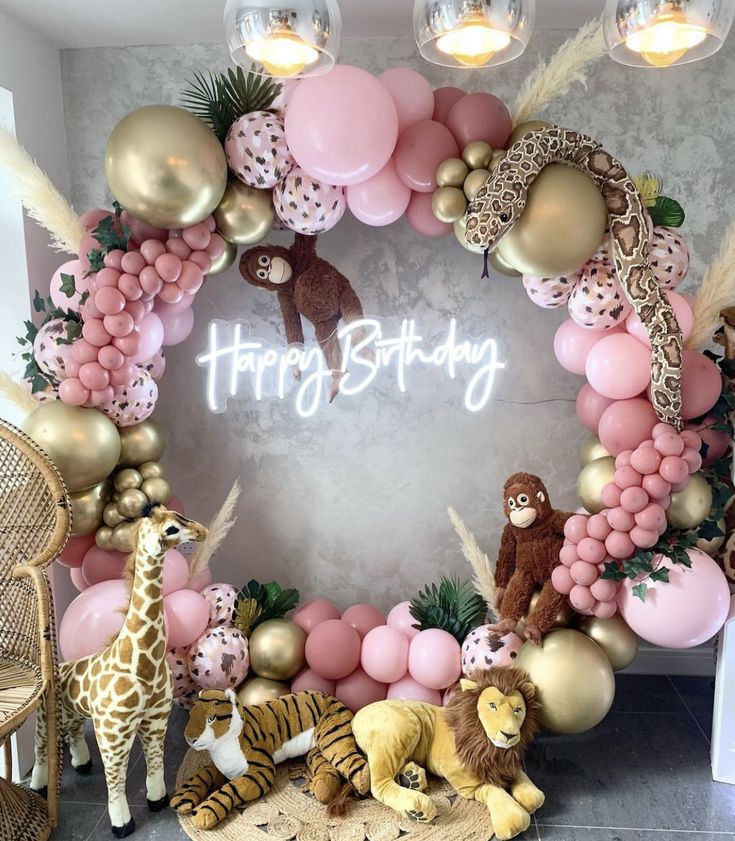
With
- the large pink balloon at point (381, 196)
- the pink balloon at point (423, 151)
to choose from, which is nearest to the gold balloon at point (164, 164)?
the large pink balloon at point (381, 196)

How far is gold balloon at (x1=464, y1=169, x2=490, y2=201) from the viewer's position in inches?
96.5

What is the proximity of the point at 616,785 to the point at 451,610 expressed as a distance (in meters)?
0.77

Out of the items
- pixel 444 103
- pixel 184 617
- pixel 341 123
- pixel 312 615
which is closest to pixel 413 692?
pixel 312 615

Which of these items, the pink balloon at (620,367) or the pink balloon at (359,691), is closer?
the pink balloon at (620,367)

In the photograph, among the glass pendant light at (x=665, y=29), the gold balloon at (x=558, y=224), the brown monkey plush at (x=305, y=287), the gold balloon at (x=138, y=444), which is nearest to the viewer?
the glass pendant light at (x=665, y=29)

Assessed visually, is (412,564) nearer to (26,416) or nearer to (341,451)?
(341,451)

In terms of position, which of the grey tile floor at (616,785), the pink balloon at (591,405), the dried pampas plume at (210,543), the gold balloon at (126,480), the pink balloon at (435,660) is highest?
the pink balloon at (591,405)

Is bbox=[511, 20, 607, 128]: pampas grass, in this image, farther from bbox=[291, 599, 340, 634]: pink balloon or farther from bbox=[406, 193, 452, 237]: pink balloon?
bbox=[291, 599, 340, 634]: pink balloon

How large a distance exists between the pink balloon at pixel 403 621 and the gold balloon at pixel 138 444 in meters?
1.05

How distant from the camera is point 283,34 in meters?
1.71

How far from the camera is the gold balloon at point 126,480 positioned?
8.86 feet

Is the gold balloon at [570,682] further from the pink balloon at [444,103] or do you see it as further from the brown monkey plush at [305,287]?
the pink balloon at [444,103]

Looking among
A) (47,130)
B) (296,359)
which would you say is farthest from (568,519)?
(47,130)

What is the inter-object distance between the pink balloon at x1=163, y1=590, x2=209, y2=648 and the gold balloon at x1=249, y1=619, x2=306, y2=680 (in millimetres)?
216
